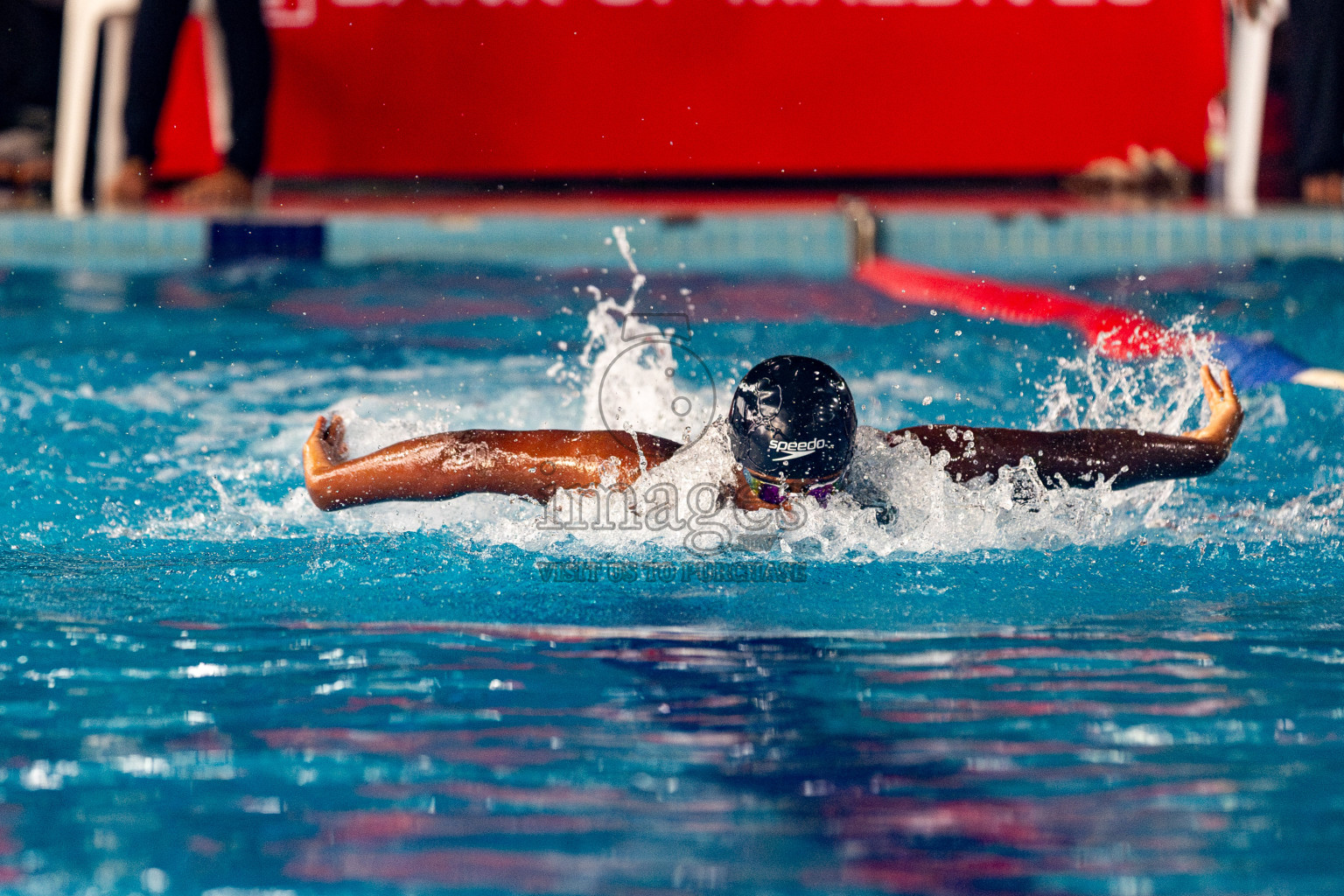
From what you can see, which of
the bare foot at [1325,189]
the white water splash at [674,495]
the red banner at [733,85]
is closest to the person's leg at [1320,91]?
the bare foot at [1325,189]

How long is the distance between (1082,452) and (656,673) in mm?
1236

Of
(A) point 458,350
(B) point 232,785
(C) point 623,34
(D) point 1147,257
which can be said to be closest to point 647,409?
(A) point 458,350

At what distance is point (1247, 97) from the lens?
7293 millimetres

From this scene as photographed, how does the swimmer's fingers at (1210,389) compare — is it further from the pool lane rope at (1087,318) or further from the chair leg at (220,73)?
the chair leg at (220,73)

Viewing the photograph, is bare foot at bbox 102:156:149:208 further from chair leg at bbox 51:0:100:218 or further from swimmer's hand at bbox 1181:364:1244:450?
swimmer's hand at bbox 1181:364:1244:450

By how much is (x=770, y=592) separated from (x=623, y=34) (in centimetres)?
618

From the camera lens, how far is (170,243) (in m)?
6.61

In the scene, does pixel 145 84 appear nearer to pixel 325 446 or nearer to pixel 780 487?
pixel 325 446

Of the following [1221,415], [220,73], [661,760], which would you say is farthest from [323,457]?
[220,73]

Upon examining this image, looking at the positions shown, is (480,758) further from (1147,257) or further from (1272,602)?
(1147,257)

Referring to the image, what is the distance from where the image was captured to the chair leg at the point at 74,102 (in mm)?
7141

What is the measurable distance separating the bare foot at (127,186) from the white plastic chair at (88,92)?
0.09m

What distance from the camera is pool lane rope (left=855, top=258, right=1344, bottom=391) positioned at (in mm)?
4191

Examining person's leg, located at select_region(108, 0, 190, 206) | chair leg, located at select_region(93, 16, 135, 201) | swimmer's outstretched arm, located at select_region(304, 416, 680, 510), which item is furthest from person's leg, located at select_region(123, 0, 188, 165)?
swimmer's outstretched arm, located at select_region(304, 416, 680, 510)
